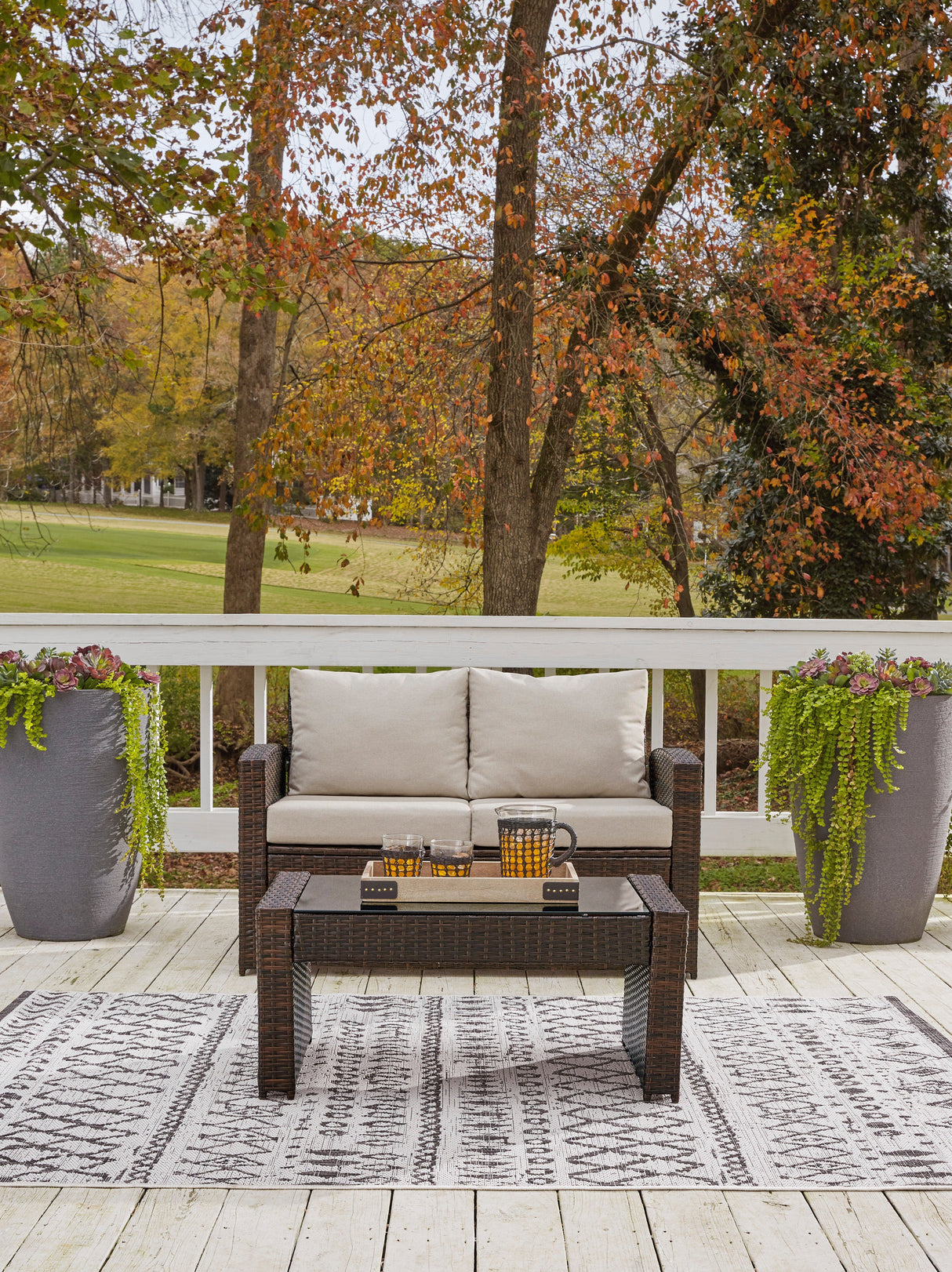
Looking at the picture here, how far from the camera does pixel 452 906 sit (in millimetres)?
2568

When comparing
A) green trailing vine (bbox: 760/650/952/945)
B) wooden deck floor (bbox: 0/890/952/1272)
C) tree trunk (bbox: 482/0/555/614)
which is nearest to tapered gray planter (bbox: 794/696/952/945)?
green trailing vine (bbox: 760/650/952/945)

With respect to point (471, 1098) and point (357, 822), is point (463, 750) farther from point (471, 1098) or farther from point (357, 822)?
point (471, 1098)

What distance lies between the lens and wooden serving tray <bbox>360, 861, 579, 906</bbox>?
2.55m

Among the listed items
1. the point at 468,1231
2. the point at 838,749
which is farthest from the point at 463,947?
the point at 838,749

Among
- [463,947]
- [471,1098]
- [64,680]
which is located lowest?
[471,1098]

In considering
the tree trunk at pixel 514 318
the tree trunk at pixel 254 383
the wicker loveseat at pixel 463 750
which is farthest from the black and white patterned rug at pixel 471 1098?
the tree trunk at pixel 254 383

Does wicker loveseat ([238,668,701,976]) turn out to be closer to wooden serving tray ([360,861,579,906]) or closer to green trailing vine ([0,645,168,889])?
green trailing vine ([0,645,168,889])

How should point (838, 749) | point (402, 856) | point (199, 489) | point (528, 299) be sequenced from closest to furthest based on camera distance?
point (402, 856) < point (838, 749) < point (528, 299) < point (199, 489)

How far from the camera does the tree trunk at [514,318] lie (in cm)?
604

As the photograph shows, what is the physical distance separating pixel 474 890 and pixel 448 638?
1.71 meters

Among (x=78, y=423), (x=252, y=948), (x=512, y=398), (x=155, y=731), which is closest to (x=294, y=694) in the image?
(x=155, y=731)

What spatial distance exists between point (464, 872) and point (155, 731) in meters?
1.45

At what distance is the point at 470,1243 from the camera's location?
6.39 feet

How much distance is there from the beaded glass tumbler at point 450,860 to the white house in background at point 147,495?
39.5 feet
